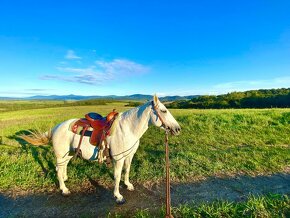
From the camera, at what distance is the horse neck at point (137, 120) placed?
→ 212 inches

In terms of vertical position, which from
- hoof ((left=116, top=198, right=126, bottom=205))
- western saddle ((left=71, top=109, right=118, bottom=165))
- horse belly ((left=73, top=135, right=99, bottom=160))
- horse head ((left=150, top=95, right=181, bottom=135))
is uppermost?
horse head ((left=150, top=95, right=181, bottom=135))

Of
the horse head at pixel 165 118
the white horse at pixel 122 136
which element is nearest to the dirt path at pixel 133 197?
the white horse at pixel 122 136

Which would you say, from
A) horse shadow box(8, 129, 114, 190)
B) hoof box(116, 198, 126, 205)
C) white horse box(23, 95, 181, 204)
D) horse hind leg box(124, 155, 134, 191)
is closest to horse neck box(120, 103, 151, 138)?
white horse box(23, 95, 181, 204)

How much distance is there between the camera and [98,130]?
578cm

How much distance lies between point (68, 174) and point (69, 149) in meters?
1.30

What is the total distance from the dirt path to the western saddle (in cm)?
110

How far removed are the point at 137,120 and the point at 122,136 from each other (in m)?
0.57

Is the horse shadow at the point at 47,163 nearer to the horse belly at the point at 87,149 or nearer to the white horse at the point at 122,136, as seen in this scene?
the white horse at the point at 122,136

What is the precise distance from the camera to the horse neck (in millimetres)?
5379

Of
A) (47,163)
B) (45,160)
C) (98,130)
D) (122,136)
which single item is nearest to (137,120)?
(122,136)

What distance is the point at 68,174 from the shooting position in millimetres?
7016

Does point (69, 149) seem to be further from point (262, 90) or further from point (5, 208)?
point (262, 90)

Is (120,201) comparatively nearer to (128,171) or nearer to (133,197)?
(133,197)

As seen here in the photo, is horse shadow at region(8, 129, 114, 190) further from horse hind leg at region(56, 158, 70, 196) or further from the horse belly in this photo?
the horse belly
